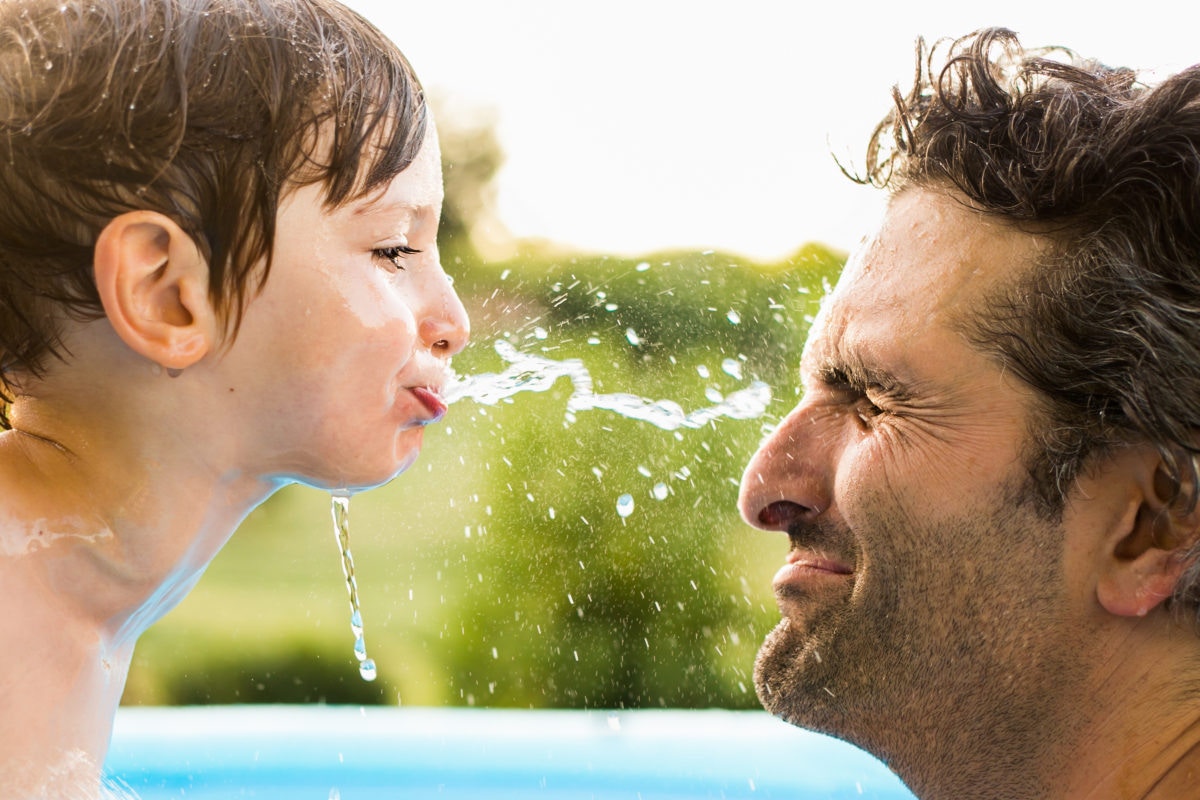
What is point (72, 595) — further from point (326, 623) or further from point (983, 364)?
point (326, 623)

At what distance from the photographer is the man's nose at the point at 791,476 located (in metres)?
2.11

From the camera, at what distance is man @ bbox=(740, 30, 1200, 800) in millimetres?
1841

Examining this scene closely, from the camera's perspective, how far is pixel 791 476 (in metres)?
2.12

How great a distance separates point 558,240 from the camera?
7547mm

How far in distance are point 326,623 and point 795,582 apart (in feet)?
17.5

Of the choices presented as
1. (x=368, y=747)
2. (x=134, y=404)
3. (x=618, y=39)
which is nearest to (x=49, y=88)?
(x=134, y=404)

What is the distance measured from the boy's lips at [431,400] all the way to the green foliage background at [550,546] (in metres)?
4.45

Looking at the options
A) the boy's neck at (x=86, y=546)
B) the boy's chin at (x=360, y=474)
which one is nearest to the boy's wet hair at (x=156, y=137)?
the boy's neck at (x=86, y=546)

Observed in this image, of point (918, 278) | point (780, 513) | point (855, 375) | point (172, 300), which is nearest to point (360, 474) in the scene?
point (172, 300)

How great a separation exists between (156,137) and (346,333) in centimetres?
38

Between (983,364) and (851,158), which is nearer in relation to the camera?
(983,364)

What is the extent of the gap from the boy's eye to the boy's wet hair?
0.31 ft

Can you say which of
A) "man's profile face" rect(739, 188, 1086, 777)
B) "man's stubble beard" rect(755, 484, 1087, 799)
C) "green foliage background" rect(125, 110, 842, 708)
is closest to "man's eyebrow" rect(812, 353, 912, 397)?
"man's profile face" rect(739, 188, 1086, 777)

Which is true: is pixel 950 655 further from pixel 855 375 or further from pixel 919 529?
pixel 855 375
